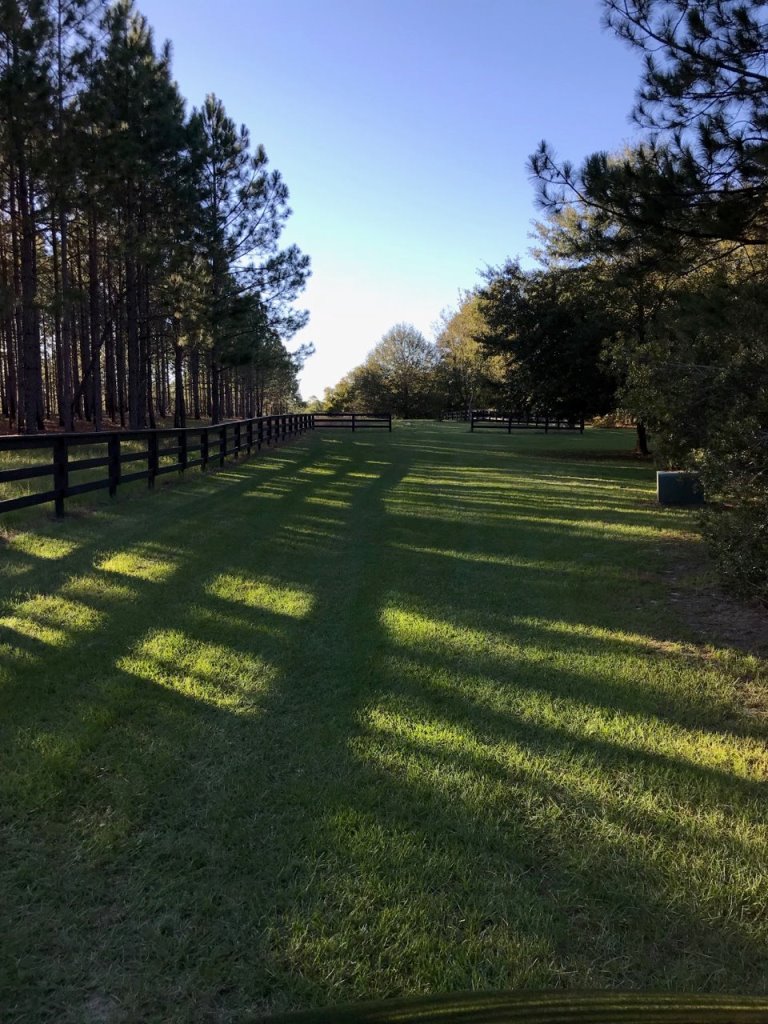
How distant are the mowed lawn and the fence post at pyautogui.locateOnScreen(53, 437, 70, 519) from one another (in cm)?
269

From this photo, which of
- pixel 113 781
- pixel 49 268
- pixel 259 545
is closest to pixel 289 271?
pixel 49 268

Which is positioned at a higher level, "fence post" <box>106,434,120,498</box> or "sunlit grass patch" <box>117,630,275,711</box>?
"fence post" <box>106,434,120,498</box>

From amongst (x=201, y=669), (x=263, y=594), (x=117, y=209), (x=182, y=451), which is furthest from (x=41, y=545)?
(x=117, y=209)

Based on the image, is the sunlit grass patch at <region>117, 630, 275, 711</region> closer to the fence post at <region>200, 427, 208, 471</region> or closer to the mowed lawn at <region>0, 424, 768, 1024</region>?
the mowed lawn at <region>0, 424, 768, 1024</region>

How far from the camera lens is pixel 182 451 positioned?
13.5 meters

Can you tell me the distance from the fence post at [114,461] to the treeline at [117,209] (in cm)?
385

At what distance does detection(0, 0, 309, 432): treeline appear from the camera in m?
13.6

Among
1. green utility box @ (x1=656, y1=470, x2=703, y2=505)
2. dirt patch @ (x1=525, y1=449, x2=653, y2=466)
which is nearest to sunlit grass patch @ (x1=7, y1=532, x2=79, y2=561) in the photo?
green utility box @ (x1=656, y1=470, x2=703, y2=505)

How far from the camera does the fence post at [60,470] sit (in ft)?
29.0

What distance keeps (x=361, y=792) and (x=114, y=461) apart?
8.78 m

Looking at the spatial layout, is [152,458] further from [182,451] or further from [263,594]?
[263,594]

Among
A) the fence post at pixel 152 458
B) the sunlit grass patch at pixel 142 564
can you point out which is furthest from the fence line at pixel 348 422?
the sunlit grass patch at pixel 142 564

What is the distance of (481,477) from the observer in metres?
15.4

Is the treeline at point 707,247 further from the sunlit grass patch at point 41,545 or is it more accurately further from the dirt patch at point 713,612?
the sunlit grass patch at point 41,545
